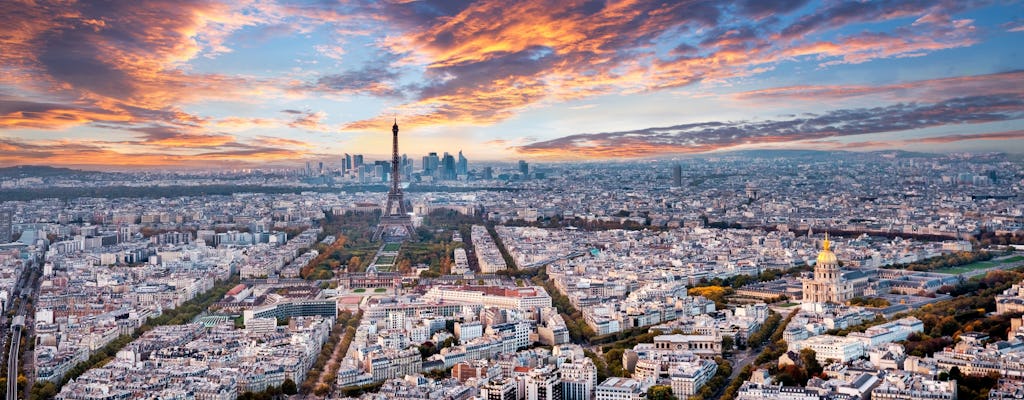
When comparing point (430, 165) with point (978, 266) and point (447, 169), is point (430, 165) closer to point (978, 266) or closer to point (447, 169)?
point (447, 169)

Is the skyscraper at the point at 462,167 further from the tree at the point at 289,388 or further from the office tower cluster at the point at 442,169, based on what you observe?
the tree at the point at 289,388

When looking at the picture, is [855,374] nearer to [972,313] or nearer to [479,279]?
[972,313]

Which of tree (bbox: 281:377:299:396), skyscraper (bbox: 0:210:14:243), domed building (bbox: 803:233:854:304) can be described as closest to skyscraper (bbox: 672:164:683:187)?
domed building (bbox: 803:233:854:304)

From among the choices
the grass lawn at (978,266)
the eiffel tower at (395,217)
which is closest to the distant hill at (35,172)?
the eiffel tower at (395,217)

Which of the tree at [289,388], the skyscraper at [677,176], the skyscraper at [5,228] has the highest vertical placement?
the skyscraper at [677,176]

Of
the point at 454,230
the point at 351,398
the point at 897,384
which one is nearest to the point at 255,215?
the point at 454,230

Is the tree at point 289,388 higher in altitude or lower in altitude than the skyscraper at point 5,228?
lower

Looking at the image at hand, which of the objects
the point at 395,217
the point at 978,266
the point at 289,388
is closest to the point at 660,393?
the point at 289,388
